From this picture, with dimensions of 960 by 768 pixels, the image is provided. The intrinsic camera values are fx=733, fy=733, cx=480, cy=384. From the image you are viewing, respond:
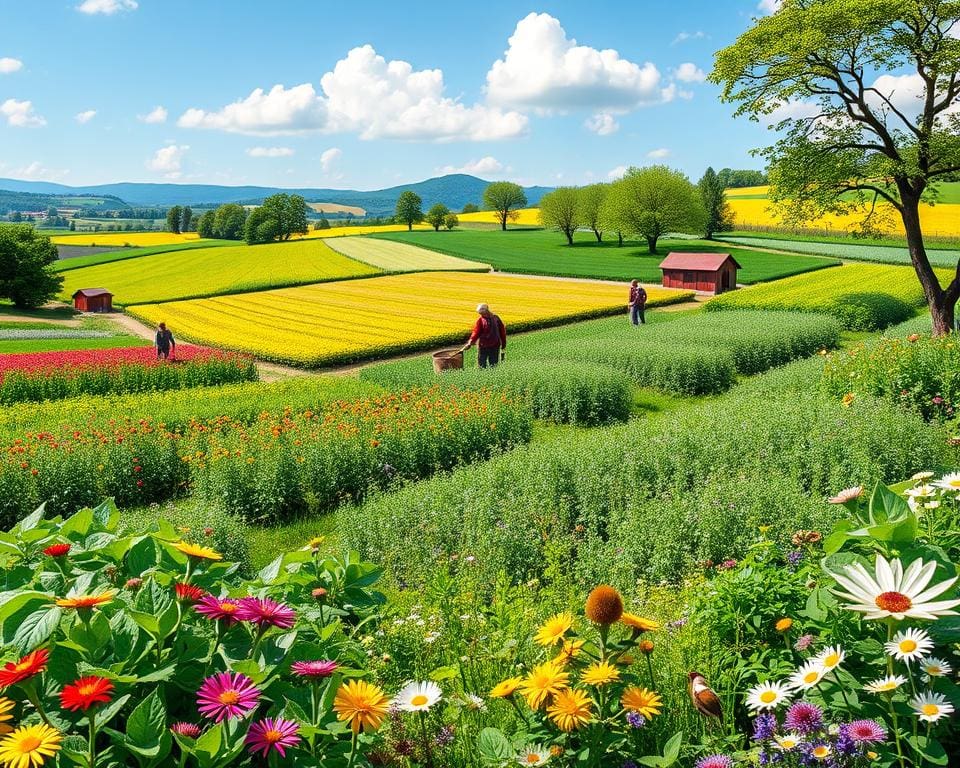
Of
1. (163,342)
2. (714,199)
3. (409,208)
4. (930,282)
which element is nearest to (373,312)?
(163,342)

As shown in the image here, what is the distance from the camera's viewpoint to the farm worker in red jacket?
54.2 ft

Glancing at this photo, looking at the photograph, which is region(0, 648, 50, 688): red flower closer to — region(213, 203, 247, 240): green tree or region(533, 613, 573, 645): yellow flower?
region(533, 613, 573, 645): yellow flower

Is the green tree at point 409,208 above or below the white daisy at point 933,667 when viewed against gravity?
above

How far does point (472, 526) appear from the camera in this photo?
6.99m

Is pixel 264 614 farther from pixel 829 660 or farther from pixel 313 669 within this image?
pixel 829 660

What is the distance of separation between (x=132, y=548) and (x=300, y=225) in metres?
114

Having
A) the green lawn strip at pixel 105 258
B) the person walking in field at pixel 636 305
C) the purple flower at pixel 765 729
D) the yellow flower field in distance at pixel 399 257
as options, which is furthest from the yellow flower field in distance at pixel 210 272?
the purple flower at pixel 765 729

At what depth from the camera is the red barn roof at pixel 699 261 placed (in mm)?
44812

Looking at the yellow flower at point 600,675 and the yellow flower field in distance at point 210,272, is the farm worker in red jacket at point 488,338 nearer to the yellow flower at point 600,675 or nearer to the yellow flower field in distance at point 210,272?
the yellow flower at point 600,675

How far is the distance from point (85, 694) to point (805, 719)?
2.05m

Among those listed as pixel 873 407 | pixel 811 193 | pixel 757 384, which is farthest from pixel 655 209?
pixel 873 407

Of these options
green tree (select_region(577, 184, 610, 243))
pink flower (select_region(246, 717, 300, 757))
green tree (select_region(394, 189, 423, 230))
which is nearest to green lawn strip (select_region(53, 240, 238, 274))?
green tree (select_region(394, 189, 423, 230))

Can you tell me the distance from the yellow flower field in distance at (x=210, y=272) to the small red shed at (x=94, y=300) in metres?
0.98

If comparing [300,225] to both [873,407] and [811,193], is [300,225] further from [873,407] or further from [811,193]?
[873,407]
